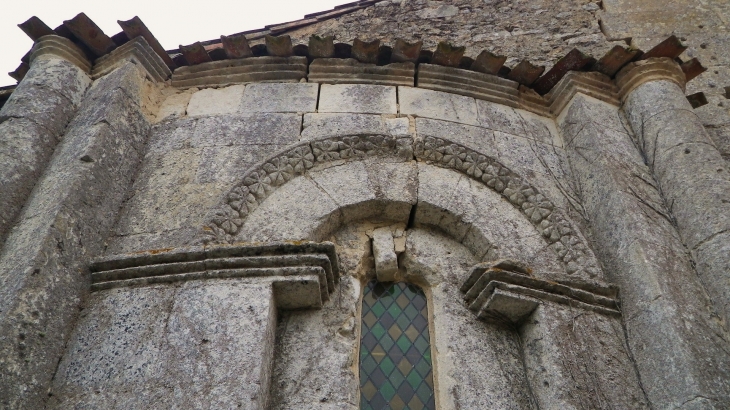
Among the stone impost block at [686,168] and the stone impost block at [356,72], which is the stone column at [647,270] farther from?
the stone impost block at [356,72]

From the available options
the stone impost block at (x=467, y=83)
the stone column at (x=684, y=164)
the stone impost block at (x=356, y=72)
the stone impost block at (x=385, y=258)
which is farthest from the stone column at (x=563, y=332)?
the stone impost block at (x=356, y=72)

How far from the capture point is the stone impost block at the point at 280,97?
532 cm

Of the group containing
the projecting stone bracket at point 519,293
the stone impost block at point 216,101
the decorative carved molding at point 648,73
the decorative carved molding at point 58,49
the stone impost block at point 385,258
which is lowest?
the projecting stone bracket at point 519,293

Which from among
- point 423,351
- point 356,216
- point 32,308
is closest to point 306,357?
point 423,351

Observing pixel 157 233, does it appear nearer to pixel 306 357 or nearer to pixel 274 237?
pixel 274 237

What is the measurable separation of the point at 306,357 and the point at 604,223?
227 centimetres

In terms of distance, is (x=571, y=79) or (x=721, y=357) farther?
(x=571, y=79)

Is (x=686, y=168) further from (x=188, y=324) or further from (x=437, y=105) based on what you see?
(x=188, y=324)

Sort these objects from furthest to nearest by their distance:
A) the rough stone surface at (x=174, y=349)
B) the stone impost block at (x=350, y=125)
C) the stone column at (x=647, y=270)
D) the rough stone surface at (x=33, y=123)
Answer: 1. the stone impost block at (x=350, y=125)
2. the rough stone surface at (x=33, y=123)
3. the stone column at (x=647, y=270)
4. the rough stone surface at (x=174, y=349)

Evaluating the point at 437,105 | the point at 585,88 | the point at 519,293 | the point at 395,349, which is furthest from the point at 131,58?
the point at 585,88

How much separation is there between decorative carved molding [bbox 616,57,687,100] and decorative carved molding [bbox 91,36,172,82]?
4.01 m

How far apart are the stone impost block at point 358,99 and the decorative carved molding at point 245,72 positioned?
0.31 meters

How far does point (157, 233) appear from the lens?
434 centimetres

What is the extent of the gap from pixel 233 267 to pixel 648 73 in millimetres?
3838
